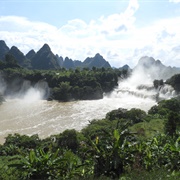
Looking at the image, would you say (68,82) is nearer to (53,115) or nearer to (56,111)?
(56,111)

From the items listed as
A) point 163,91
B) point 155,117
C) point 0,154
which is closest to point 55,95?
point 163,91

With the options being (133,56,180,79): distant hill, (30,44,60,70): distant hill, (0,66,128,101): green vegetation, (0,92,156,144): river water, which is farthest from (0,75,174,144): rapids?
(30,44,60,70): distant hill

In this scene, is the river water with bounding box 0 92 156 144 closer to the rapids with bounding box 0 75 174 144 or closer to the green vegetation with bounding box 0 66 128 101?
the rapids with bounding box 0 75 174 144

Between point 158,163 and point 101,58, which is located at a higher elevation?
point 101,58

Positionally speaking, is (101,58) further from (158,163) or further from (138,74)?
(158,163)

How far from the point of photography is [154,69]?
103000 millimetres

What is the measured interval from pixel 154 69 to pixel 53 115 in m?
70.8

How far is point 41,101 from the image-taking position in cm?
5512

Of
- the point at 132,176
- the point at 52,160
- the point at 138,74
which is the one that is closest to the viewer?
the point at 132,176

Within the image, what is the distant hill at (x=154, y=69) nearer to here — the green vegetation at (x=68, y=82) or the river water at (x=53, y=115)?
the green vegetation at (x=68, y=82)

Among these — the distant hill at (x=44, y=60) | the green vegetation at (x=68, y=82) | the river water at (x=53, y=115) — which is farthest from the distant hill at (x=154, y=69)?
the river water at (x=53, y=115)

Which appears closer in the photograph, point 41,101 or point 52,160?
point 52,160

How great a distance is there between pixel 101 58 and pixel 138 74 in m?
73.0

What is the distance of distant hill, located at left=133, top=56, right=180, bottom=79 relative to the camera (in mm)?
91938
